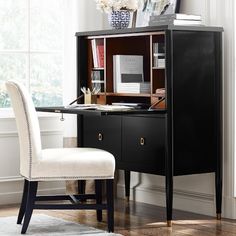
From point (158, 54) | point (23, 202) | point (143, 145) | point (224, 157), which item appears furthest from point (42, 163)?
point (224, 157)

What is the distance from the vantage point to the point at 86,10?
5.52 meters

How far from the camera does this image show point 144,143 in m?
4.68

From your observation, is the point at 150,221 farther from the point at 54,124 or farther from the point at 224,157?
the point at 54,124

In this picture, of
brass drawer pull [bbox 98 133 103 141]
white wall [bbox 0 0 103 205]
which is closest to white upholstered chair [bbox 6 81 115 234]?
brass drawer pull [bbox 98 133 103 141]

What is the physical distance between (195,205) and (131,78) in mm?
981

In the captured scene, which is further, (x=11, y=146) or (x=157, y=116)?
(x=11, y=146)

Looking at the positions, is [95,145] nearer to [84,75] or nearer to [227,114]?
[84,75]

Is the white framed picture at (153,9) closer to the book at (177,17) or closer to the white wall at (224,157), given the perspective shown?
the white wall at (224,157)

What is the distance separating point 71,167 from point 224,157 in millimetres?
1133

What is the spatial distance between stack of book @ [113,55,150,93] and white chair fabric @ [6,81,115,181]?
2.56ft

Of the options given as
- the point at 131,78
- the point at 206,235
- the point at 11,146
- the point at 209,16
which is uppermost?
the point at 209,16

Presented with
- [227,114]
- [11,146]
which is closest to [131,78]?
[227,114]

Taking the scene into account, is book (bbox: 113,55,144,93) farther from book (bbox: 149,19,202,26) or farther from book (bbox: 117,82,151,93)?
book (bbox: 149,19,202,26)

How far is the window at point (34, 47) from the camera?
18.0 ft
